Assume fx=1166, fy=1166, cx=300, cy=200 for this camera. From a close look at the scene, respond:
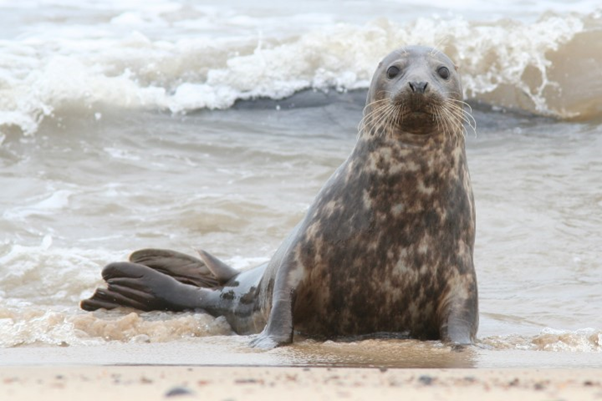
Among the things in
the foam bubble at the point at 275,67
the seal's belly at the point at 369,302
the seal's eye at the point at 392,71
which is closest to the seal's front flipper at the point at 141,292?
the seal's belly at the point at 369,302

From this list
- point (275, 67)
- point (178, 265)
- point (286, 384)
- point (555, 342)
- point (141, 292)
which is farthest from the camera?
point (275, 67)

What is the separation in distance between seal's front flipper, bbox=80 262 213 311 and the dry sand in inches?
96.8

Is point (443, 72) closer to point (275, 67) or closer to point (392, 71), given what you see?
point (392, 71)

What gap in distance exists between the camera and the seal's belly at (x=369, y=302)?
4.92 metres

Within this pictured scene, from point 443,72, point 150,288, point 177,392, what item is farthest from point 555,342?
point 177,392

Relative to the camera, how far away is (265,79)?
13.1 m

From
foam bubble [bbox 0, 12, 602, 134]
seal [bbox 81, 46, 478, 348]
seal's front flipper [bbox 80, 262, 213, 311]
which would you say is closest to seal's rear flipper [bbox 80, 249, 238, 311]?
seal's front flipper [bbox 80, 262, 213, 311]

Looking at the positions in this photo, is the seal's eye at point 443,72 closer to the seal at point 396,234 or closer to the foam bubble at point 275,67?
the seal at point 396,234

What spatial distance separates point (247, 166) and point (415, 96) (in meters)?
5.68

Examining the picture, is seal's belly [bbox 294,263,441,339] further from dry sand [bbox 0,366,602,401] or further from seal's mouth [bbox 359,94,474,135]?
dry sand [bbox 0,366,602,401]

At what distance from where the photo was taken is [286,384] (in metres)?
3.01

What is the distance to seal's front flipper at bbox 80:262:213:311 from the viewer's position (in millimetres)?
5965

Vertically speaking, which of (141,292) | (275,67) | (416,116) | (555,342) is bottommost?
(141,292)

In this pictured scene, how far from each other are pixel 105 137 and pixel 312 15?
9149 millimetres
